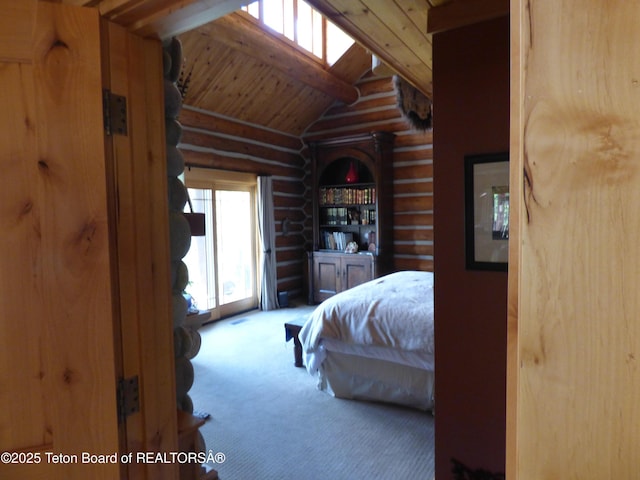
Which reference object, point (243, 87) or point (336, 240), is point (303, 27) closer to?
point (243, 87)

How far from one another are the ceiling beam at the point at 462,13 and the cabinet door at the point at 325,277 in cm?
449

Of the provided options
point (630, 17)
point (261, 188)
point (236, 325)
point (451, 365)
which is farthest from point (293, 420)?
point (261, 188)

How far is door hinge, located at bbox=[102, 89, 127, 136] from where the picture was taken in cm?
105

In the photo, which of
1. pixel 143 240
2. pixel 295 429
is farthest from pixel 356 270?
pixel 143 240

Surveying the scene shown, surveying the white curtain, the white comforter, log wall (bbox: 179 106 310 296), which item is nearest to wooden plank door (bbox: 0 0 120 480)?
the white comforter

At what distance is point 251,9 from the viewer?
4398mm

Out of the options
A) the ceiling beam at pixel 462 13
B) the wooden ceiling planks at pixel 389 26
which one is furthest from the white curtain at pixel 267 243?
the ceiling beam at pixel 462 13

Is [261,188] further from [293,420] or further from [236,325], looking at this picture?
[293,420]

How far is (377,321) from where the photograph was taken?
291 cm

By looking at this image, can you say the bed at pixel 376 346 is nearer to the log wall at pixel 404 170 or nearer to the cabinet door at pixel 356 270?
the cabinet door at pixel 356 270

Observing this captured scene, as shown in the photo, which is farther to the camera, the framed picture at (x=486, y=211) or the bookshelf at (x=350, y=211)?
the bookshelf at (x=350, y=211)

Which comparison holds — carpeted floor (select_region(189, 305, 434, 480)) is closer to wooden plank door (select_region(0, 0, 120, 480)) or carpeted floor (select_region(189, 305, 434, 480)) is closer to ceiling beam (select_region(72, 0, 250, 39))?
wooden plank door (select_region(0, 0, 120, 480))

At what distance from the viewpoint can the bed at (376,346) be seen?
2773mm

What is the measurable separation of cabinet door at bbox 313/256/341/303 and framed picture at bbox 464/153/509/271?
4.35 m
